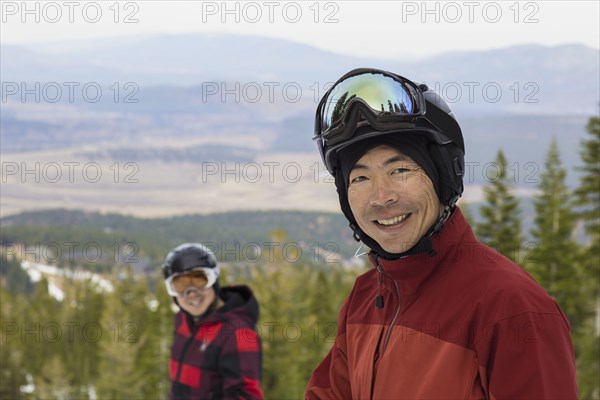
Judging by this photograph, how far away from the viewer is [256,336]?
5.80m

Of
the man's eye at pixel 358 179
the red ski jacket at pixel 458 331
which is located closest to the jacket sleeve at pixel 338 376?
the red ski jacket at pixel 458 331

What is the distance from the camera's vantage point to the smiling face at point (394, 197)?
2473 mm

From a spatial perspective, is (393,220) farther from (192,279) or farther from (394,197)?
(192,279)

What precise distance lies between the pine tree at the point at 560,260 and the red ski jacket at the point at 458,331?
23846mm

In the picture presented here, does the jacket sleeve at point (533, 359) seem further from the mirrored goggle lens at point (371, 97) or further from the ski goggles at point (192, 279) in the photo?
the ski goggles at point (192, 279)

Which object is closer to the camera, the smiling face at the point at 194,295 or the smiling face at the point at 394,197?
the smiling face at the point at 394,197

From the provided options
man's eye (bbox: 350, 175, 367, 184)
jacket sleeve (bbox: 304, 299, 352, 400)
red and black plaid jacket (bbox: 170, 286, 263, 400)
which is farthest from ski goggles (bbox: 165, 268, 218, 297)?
man's eye (bbox: 350, 175, 367, 184)

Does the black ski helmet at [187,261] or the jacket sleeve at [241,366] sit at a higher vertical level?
the black ski helmet at [187,261]

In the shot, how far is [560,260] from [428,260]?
87.6ft

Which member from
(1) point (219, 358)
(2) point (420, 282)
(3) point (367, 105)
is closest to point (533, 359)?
(2) point (420, 282)

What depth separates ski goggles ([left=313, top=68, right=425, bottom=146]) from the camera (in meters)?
2.52

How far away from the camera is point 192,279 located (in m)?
6.39

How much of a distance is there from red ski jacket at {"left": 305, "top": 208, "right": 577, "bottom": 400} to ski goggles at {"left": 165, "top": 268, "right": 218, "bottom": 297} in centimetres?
370

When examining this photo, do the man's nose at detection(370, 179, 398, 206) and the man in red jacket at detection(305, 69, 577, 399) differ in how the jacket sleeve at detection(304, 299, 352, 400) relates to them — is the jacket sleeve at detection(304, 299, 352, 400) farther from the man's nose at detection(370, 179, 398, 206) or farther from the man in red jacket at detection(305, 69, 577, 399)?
the man's nose at detection(370, 179, 398, 206)
